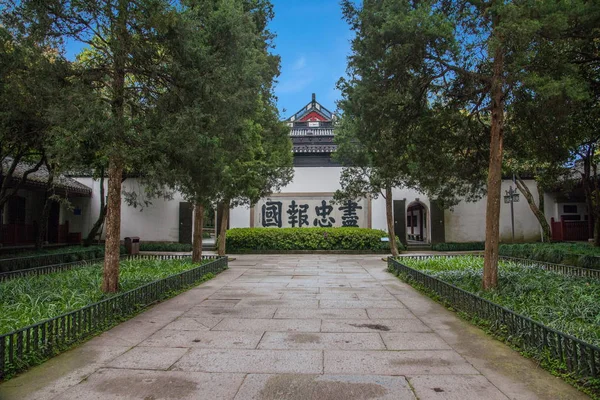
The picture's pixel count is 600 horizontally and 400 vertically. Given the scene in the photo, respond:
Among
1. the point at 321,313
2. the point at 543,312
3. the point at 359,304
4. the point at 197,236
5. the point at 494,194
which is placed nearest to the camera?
the point at 543,312

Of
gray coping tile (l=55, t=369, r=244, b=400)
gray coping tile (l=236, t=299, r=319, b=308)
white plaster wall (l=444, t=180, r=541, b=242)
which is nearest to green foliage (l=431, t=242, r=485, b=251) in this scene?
white plaster wall (l=444, t=180, r=541, b=242)

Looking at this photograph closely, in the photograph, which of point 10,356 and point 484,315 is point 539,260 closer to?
point 484,315

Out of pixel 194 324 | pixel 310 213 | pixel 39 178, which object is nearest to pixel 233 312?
pixel 194 324

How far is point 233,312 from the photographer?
7004 mm

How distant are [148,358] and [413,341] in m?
3.28

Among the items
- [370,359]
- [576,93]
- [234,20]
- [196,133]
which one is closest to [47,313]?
[196,133]

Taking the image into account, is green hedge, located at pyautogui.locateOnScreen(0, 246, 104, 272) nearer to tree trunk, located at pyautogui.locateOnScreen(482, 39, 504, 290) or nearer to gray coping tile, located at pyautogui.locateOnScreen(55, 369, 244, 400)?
gray coping tile, located at pyautogui.locateOnScreen(55, 369, 244, 400)

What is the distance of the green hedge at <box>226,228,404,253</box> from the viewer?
69.1 feet

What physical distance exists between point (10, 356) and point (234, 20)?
6.45 m

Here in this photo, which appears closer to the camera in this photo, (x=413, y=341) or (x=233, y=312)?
(x=413, y=341)

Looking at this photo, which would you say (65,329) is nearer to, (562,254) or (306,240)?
(562,254)

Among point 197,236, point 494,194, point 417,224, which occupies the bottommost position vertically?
point 197,236

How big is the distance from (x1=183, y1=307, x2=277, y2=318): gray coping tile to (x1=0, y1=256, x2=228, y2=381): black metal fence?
0.95 m

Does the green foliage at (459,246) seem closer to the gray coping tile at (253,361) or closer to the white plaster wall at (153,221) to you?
the white plaster wall at (153,221)
